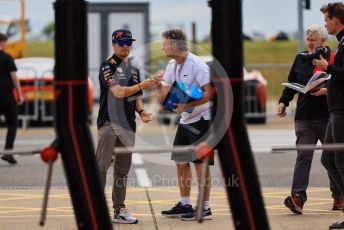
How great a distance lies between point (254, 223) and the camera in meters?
6.38

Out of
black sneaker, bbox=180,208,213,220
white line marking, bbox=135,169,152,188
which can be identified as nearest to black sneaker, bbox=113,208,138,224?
black sneaker, bbox=180,208,213,220

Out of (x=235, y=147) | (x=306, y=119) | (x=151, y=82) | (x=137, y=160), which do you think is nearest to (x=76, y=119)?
(x=235, y=147)

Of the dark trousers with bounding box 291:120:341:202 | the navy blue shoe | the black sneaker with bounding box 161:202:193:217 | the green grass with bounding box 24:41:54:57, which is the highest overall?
the dark trousers with bounding box 291:120:341:202

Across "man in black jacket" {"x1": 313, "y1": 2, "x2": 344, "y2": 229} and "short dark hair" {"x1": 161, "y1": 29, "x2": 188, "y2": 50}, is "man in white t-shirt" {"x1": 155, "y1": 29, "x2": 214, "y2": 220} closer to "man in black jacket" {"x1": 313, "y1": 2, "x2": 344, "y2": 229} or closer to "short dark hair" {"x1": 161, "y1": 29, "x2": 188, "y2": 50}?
"short dark hair" {"x1": 161, "y1": 29, "x2": 188, "y2": 50}

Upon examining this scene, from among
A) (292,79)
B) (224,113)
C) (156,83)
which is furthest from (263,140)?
(224,113)

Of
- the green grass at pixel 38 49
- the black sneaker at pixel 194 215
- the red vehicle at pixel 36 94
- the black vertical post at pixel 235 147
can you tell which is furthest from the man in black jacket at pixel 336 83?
the green grass at pixel 38 49

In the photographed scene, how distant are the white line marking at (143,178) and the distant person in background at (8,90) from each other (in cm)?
206

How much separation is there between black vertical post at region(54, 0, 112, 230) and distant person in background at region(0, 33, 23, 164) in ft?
28.5

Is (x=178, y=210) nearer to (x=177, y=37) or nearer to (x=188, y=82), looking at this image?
(x=188, y=82)

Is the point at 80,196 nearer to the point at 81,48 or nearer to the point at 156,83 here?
the point at 81,48

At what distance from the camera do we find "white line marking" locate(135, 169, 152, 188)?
12.8 meters

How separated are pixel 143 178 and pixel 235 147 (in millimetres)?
7202

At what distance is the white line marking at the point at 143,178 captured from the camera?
41.9 ft

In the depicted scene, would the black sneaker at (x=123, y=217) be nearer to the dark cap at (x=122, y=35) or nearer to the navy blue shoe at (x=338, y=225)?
the dark cap at (x=122, y=35)
